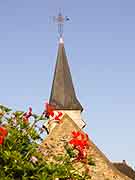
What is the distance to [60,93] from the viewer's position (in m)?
33.8

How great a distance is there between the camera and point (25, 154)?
25.3 ft

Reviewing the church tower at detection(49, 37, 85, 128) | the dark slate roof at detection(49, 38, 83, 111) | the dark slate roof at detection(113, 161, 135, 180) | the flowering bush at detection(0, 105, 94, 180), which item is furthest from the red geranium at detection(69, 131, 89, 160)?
the dark slate roof at detection(49, 38, 83, 111)

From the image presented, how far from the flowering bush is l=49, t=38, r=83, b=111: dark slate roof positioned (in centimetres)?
2367

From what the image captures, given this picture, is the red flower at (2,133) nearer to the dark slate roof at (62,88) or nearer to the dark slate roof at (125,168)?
the dark slate roof at (125,168)

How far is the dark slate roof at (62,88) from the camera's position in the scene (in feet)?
107

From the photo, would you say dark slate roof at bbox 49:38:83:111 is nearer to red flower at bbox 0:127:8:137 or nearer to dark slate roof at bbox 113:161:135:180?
dark slate roof at bbox 113:161:135:180

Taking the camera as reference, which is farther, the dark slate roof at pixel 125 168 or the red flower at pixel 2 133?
the dark slate roof at pixel 125 168

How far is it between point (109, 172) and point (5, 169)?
12.2m

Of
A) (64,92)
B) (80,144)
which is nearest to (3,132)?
(80,144)

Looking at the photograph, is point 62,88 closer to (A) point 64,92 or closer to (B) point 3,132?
(A) point 64,92

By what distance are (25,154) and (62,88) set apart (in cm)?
2656

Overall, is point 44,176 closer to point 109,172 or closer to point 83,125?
point 109,172

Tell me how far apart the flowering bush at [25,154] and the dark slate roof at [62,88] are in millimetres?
23669

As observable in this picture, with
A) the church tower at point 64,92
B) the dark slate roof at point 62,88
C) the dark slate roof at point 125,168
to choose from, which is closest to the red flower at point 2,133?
the dark slate roof at point 125,168
